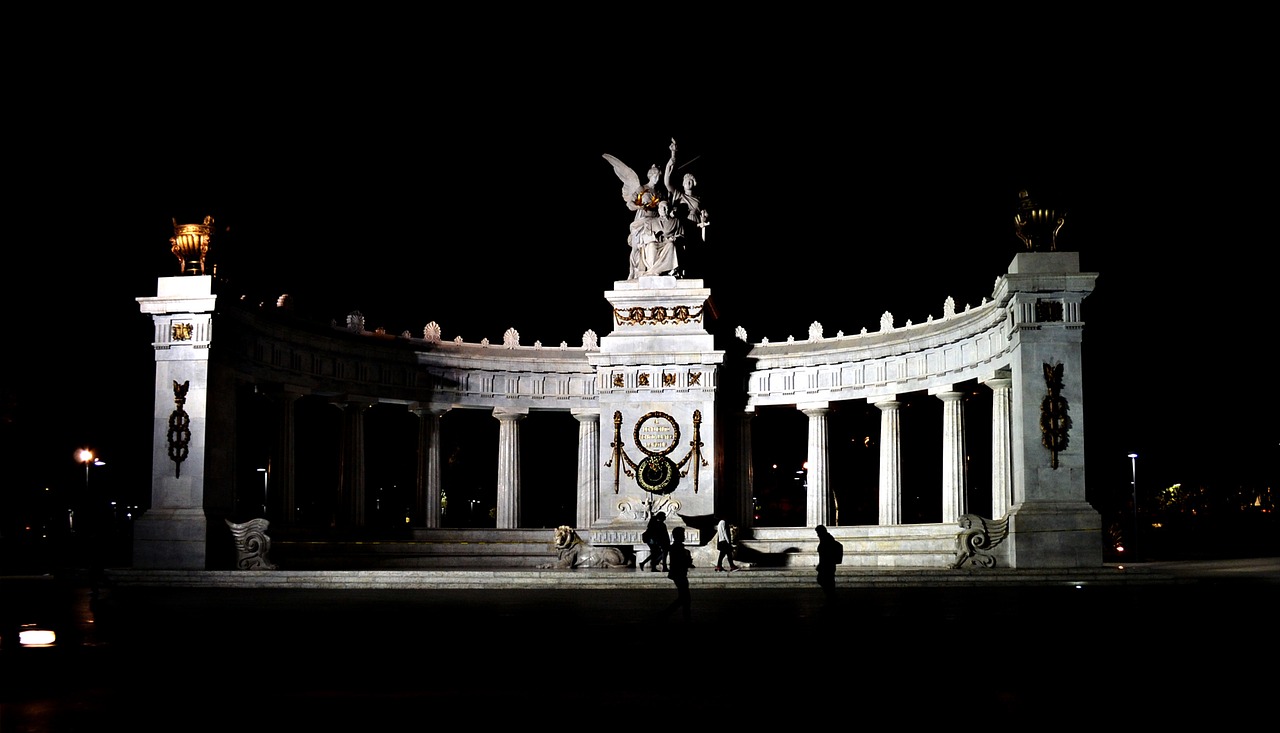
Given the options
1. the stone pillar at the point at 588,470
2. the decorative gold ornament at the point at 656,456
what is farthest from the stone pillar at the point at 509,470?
the decorative gold ornament at the point at 656,456

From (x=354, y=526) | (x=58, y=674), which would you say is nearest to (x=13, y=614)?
(x=58, y=674)

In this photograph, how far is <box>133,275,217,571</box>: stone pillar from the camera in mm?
46219

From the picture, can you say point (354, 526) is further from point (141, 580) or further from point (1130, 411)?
point (1130, 411)

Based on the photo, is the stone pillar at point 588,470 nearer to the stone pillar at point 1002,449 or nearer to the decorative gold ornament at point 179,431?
the stone pillar at point 1002,449

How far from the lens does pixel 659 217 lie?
57.1m

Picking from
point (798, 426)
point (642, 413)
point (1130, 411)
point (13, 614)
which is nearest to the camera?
point (13, 614)

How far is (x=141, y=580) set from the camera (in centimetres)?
4241

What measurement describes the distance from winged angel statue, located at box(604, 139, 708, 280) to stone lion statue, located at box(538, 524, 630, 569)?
39.0 feet

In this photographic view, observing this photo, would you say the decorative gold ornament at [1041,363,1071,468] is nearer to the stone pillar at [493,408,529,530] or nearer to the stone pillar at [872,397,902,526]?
the stone pillar at [872,397,902,526]

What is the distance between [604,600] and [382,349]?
89.5ft

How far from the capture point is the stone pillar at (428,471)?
58594 mm

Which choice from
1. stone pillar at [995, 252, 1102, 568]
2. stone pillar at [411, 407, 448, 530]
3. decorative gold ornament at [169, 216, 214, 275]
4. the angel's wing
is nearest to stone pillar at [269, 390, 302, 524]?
stone pillar at [411, 407, 448, 530]

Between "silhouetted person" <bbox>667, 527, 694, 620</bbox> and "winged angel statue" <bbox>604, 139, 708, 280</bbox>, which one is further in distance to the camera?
→ "winged angel statue" <bbox>604, 139, 708, 280</bbox>

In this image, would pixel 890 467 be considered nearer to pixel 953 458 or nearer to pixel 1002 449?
pixel 953 458
